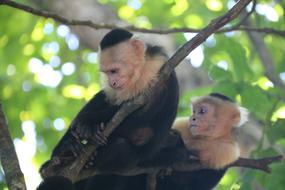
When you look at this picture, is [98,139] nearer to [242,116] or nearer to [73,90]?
[242,116]

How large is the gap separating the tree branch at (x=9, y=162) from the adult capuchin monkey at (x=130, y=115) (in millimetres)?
596

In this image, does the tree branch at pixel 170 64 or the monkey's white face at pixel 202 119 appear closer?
the tree branch at pixel 170 64

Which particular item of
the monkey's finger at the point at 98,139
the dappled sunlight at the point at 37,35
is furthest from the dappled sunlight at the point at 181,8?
the monkey's finger at the point at 98,139

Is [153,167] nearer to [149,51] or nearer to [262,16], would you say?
[149,51]

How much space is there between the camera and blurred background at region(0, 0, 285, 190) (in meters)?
5.16

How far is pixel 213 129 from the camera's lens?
5.23m

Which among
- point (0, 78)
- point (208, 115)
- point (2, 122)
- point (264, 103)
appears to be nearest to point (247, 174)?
point (264, 103)

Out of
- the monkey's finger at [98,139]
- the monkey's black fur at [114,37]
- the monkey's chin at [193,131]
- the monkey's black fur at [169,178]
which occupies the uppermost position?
the monkey's black fur at [114,37]

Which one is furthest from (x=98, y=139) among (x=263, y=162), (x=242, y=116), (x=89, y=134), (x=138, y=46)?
(x=242, y=116)

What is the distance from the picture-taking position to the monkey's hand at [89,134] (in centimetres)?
399

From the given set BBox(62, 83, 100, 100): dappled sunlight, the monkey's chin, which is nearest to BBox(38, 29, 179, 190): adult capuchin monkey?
the monkey's chin

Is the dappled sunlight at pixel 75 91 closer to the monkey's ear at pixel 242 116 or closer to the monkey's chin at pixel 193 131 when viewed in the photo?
the monkey's ear at pixel 242 116

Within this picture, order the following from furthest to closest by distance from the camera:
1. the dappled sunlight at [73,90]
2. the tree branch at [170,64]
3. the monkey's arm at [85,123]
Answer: the dappled sunlight at [73,90]
the monkey's arm at [85,123]
the tree branch at [170,64]

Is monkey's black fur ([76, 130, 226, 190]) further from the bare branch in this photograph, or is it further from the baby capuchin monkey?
the bare branch
